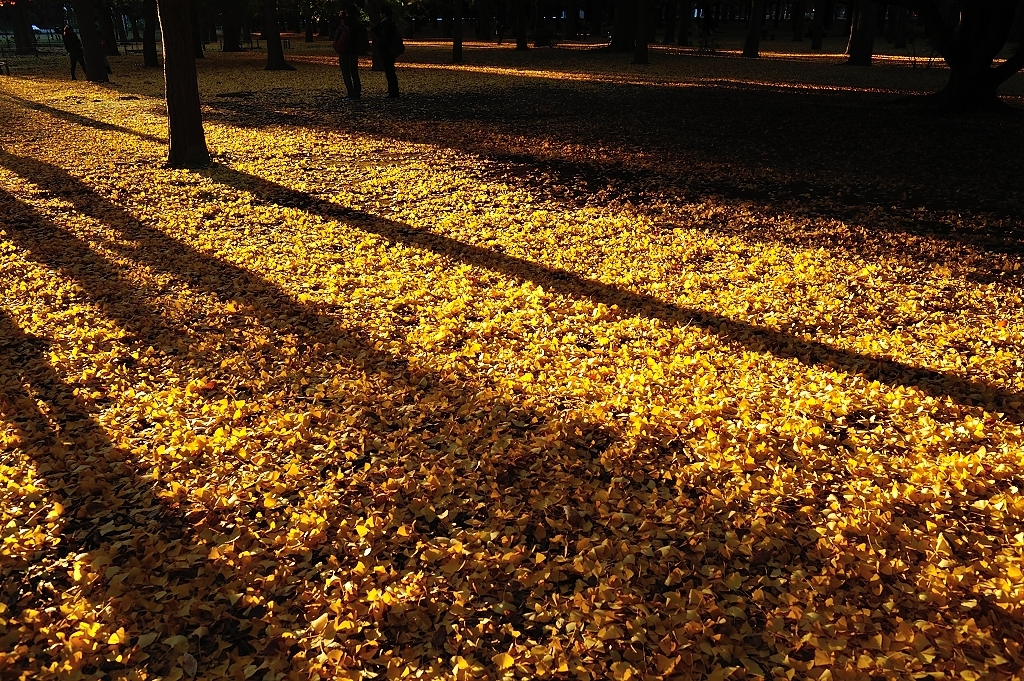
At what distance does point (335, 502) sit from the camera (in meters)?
4.02

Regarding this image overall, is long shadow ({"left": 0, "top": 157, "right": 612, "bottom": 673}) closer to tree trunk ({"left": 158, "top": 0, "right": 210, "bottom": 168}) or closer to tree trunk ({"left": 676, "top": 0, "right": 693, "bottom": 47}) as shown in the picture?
tree trunk ({"left": 158, "top": 0, "right": 210, "bottom": 168})

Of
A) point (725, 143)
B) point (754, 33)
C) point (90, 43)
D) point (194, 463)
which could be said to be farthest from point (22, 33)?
point (194, 463)

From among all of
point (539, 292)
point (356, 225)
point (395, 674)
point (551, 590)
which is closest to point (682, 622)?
point (551, 590)

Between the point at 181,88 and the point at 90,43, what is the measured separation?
1769 cm

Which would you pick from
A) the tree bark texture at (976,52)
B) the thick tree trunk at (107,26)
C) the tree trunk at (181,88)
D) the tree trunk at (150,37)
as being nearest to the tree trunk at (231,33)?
the thick tree trunk at (107,26)

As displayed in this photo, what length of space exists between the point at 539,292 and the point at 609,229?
2.54 meters

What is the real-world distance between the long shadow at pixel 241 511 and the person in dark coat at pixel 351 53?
13.2 meters

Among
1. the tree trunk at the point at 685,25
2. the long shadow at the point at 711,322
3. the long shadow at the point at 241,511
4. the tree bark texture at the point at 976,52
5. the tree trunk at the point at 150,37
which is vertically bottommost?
the long shadow at the point at 241,511

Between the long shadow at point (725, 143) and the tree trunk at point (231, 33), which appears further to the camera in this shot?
the tree trunk at point (231, 33)

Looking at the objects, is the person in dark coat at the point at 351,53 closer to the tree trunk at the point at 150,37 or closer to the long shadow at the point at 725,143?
the long shadow at the point at 725,143

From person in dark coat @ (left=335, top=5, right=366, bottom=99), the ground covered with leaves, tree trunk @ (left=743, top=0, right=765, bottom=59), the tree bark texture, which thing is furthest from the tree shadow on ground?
tree trunk @ (left=743, top=0, right=765, bottom=59)

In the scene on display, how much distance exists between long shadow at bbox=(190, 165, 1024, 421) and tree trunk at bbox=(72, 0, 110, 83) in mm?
20640

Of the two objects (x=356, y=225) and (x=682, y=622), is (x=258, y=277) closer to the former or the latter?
(x=356, y=225)

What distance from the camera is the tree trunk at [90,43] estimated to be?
2388cm
